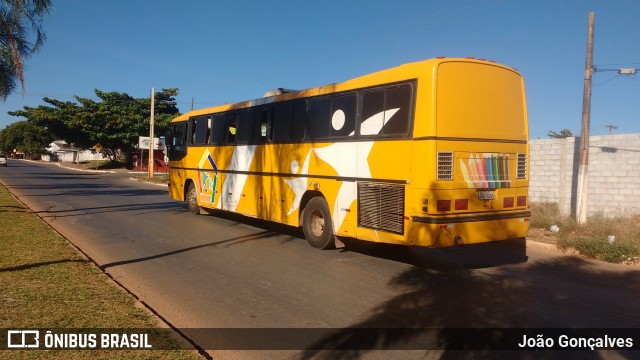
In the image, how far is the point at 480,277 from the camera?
747 cm

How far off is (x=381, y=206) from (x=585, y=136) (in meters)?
7.22

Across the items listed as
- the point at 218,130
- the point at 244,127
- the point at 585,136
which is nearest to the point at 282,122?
the point at 244,127

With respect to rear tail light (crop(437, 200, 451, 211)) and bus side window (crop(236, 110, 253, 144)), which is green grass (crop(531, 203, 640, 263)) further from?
bus side window (crop(236, 110, 253, 144))

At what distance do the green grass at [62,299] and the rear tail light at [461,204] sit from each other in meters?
4.56

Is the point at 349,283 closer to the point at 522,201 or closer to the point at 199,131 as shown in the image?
the point at 522,201

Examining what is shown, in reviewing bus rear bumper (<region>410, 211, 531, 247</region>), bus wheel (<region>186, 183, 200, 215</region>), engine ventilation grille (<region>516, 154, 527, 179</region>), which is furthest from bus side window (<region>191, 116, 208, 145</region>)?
engine ventilation grille (<region>516, 154, 527, 179</region>)

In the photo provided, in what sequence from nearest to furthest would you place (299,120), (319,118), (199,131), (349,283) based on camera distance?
1. (349,283)
2. (319,118)
3. (299,120)
4. (199,131)

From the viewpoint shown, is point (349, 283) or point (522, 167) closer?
point (349, 283)

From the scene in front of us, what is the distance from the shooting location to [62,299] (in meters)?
5.36

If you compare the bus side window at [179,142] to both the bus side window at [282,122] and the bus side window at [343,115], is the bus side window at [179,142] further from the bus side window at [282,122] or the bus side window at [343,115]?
the bus side window at [343,115]

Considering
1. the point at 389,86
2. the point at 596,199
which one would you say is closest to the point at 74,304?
the point at 389,86

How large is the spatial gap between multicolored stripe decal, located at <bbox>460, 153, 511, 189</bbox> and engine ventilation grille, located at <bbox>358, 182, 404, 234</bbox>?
108 cm

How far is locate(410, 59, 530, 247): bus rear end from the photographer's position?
23.2 ft

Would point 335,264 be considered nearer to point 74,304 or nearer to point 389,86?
point 389,86
